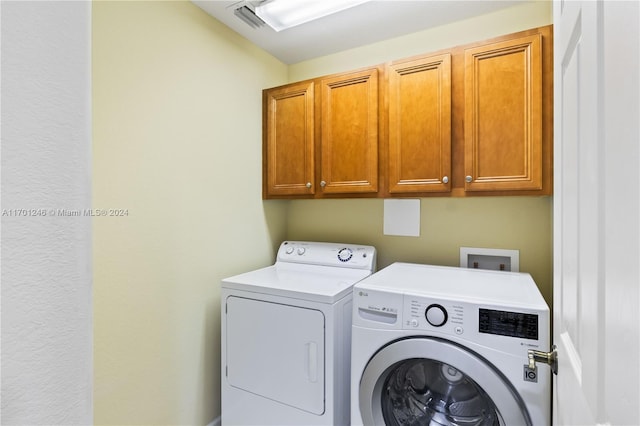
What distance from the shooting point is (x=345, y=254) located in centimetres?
205

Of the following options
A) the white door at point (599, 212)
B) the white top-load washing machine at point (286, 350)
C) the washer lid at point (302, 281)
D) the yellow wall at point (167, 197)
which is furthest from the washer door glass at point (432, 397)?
the yellow wall at point (167, 197)

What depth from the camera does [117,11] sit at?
4.49 feet

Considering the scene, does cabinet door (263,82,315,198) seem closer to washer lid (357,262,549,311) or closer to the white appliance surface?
the white appliance surface

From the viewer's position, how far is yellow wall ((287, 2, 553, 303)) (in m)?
1.75

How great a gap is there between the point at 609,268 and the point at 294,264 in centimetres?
187

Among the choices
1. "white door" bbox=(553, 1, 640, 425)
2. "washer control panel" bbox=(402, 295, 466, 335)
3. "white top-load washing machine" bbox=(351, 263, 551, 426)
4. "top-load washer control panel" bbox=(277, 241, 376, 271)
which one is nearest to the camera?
"white door" bbox=(553, 1, 640, 425)

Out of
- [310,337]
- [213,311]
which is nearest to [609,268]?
[310,337]

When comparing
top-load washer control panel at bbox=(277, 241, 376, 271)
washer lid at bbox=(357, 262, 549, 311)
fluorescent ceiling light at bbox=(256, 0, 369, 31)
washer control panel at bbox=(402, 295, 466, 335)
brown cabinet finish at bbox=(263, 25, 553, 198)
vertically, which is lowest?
washer control panel at bbox=(402, 295, 466, 335)

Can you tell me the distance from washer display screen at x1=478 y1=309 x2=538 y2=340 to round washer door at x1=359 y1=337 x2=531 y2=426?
0.12 metres

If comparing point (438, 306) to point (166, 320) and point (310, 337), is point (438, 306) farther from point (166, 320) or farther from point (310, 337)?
point (166, 320)

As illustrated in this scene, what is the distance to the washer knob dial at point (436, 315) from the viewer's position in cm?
121

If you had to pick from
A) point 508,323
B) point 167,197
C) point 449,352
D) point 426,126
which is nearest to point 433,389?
point 449,352

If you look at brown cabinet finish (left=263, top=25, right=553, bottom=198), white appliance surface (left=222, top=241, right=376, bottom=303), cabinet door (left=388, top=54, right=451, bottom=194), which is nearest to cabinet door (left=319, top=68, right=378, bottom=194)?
brown cabinet finish (left=263, top=25, right=553, bottom=198)

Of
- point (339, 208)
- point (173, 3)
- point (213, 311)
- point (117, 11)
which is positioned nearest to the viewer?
point (117, 11)
